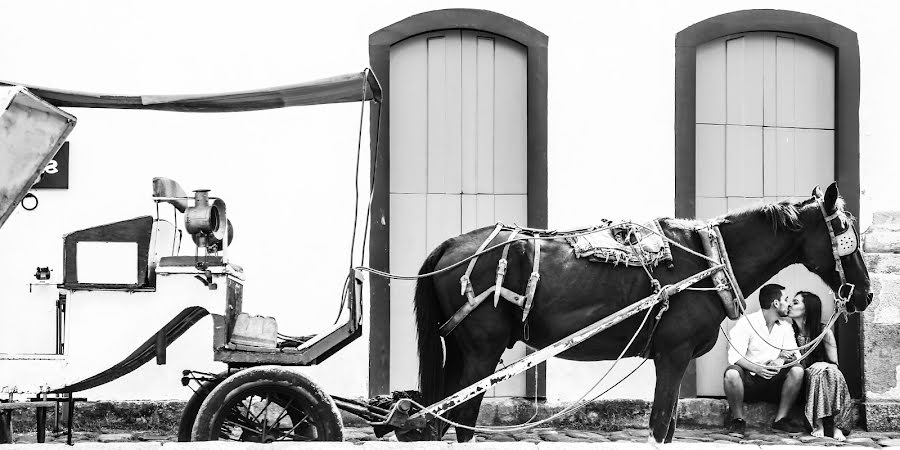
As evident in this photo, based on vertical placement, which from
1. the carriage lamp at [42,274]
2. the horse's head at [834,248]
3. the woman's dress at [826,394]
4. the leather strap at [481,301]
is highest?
the horse's head at [834,248]

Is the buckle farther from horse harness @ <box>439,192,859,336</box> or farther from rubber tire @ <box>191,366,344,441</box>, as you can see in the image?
rubber tire @ <box>191,366,344,441</box>

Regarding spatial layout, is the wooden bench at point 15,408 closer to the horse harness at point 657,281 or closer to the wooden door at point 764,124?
the horse harness at point 657,281

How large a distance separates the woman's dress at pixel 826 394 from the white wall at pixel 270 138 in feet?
4.16

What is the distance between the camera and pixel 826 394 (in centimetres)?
1002

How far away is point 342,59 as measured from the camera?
34.0 feet

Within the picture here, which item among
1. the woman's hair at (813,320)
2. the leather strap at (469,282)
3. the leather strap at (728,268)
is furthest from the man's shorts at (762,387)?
the leather strap at (469,282)

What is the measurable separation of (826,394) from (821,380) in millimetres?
115

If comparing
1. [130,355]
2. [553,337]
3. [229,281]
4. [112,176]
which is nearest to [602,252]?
[553,337]

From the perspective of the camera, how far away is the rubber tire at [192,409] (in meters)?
7.55

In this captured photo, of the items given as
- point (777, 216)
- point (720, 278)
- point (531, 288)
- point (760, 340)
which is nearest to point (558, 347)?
point (531, 288)

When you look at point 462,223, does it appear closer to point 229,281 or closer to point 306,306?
point 306,306

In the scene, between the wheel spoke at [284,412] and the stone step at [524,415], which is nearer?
the wheel spoke at [284,412]

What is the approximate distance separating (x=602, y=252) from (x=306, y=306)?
9.68ft

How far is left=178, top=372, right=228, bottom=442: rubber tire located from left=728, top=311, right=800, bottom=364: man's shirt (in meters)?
4.34
